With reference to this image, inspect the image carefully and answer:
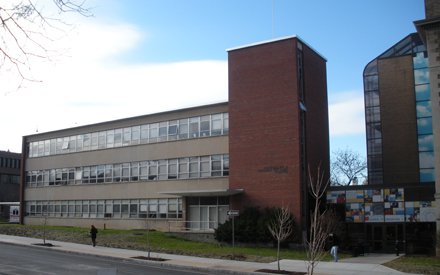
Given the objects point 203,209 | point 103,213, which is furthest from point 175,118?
point 103,213

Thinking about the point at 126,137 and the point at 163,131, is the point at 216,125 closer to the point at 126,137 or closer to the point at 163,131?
the point at 163,131

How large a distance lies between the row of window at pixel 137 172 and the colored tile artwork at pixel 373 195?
439 inches

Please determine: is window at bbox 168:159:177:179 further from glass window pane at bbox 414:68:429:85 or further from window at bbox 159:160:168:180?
glass window pane at bbox 414:68:429:85

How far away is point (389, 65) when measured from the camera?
50219 mm

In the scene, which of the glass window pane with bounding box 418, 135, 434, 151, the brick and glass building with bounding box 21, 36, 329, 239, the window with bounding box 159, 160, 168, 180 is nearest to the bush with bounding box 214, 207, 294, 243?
the brick and glass building with bounding box 21, 36, 329, 239

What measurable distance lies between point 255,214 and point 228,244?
296 cm

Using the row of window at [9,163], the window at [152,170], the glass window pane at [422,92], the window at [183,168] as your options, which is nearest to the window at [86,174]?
the window at [152,170]

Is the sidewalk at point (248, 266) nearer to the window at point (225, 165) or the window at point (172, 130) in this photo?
the window at point (225, 165)

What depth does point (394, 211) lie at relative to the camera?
121 ft

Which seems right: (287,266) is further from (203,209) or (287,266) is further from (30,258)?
(203,209)

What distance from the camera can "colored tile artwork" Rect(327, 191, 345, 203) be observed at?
39188 millimetres

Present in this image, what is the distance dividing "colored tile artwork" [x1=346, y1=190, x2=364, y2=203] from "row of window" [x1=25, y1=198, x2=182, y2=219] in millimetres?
14456

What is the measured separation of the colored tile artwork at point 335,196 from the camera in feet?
129

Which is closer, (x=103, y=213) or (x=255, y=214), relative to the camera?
(x=255, y=214)
